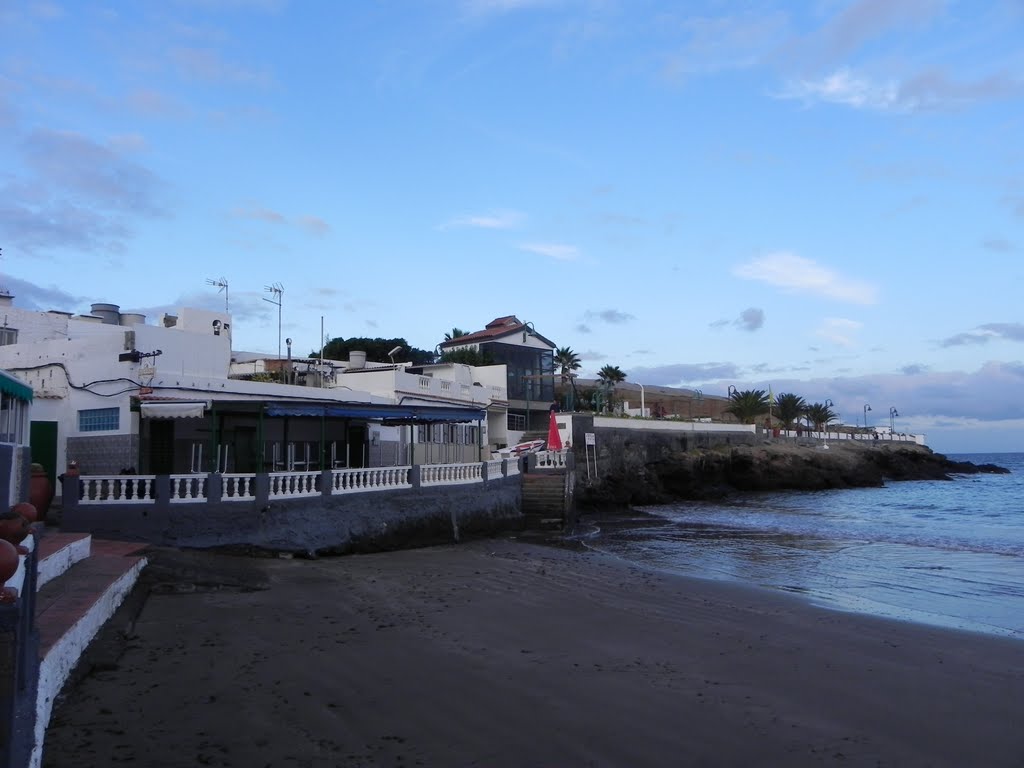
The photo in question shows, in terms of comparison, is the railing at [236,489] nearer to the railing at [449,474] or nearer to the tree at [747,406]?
the railing at [449,474]

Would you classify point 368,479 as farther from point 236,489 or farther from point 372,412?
point 236,489

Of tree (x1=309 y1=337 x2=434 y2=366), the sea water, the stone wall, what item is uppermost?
tree (x1=309 y1=337 x2=434 y2=366)

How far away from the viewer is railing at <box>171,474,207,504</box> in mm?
14242

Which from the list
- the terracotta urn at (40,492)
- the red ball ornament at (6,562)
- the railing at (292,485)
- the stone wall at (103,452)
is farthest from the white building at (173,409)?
the red ball ornament at (6,562)

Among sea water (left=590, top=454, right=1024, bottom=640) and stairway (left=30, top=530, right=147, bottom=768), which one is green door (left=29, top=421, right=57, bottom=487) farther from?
sea water (left=590, top=454, right=1024, bottom=640)

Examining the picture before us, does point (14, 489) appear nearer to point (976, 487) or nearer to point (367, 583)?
point (367, 583)

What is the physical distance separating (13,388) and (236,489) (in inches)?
179

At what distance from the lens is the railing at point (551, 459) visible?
100 ft

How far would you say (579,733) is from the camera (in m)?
6.23

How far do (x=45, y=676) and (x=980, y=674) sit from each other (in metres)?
9.13

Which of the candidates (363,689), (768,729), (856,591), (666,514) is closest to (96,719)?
(363,689)

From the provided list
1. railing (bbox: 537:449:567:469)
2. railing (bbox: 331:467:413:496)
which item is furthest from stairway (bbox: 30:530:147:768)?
railing (bbox: 537:449:567:469)

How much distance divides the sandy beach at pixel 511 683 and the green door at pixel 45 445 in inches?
275

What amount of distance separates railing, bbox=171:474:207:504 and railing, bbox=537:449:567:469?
16945 millimetres
